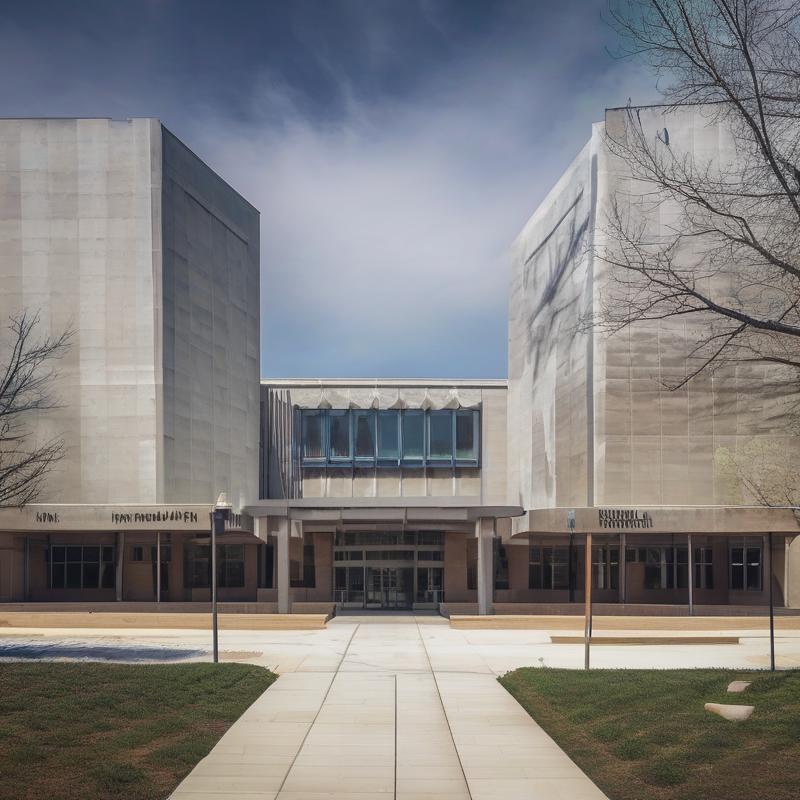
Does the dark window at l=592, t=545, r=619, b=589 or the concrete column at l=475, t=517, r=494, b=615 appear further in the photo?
the dark window at l=592, t=545, r=619, b=589

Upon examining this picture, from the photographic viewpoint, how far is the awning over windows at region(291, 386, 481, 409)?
184 feet

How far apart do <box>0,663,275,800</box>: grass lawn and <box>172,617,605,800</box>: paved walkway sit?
50cm

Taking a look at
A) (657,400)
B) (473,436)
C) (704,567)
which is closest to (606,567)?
(704,567)

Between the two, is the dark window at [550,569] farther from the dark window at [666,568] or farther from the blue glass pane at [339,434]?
the blue glass pane at [339,434]

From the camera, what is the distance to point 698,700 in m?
17.7

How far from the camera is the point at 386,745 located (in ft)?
50.1

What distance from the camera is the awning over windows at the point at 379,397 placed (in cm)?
5594

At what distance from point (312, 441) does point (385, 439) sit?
4.41 meters

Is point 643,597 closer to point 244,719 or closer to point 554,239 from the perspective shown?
point 554,239

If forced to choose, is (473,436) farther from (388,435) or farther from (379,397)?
(379,397)

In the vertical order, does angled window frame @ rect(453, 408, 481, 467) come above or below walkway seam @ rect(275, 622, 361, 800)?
above

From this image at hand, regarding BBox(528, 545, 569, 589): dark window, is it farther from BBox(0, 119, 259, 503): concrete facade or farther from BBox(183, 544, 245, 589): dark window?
BBox(0, 119, 259, 503): concrete facade

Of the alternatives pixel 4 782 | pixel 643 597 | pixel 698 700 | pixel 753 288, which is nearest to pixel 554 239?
pixel 753 288

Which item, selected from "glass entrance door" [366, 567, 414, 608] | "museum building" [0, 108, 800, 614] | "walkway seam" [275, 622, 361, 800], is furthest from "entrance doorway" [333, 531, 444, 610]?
"walkway seam" [275, 622, 361, 800]
